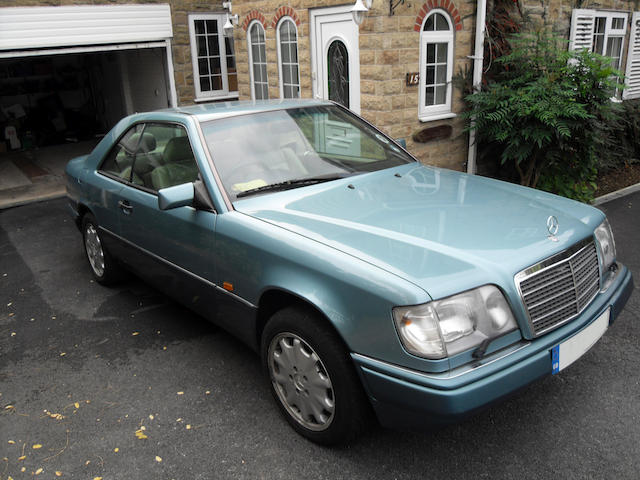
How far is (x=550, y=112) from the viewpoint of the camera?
21.2 feet

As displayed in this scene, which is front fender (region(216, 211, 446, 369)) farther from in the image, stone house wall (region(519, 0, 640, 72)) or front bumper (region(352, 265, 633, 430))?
stone house wall (region(519, 0, 640, 72))

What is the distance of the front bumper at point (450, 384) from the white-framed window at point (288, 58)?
7.00 meters

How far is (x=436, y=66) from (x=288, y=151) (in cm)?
477

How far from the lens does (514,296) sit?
2516mm

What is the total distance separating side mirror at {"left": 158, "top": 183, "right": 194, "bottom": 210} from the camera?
10.6 ft

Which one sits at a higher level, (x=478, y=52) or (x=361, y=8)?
(x=361, y=8)

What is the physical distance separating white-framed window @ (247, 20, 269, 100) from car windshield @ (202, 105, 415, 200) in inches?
228

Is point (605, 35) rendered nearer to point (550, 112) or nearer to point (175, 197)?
point (550, 112)

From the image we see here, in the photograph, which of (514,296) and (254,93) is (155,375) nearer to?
(514,296)

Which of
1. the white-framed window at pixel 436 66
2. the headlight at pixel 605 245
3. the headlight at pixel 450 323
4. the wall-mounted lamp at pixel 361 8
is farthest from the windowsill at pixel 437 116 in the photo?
the headlight at pixel 450 323

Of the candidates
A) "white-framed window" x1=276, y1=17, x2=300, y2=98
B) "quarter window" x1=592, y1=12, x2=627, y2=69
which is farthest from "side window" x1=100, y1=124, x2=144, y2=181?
"quarter window" x1=592, y1=12, x2=627, y2=69

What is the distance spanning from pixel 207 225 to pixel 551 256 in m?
1.90

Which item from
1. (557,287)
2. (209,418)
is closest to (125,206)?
(209,418)

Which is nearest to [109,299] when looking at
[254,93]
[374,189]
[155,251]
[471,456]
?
[155,251]
